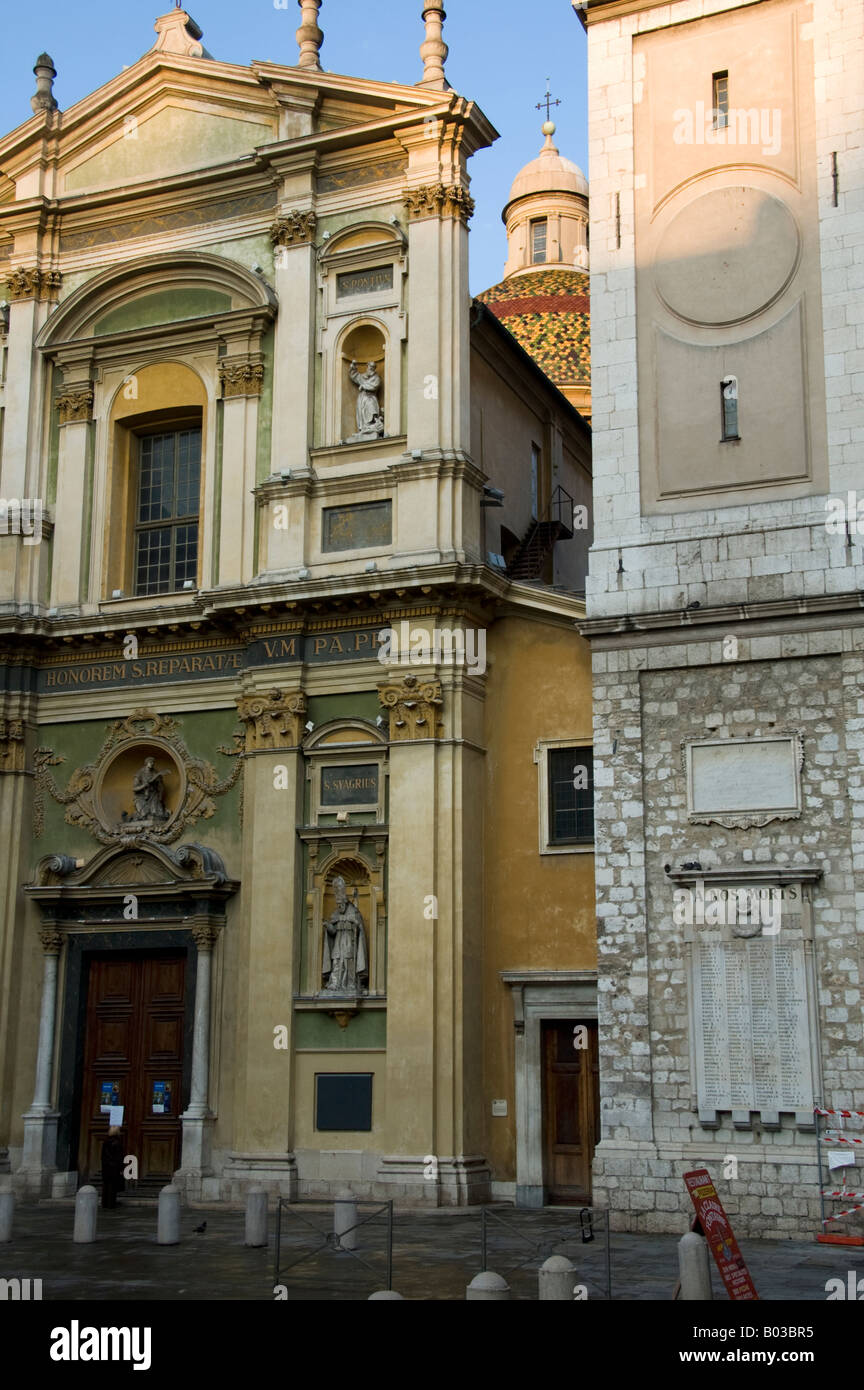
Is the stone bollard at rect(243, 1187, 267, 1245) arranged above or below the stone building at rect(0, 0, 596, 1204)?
below

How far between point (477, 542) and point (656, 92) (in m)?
6.81

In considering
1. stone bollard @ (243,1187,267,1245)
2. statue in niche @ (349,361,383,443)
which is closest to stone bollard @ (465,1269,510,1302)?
stone bollard @ (243,1187,267,1245)

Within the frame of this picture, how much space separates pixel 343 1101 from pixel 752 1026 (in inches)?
250

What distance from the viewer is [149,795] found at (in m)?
25.4

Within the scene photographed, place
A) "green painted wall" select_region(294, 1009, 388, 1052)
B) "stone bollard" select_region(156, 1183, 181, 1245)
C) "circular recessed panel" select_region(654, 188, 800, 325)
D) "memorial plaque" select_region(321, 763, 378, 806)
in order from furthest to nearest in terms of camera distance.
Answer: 1. "memorial plaque" select_region(321, 763, 378, 806)
2. "green painted wall" select_region(294, 1009, 388, 1052)
3. "circular recessed panel" select_region(654, 188, 800, 325)
4. "stone bollard" select_region(156, 1183, 181, 1245)

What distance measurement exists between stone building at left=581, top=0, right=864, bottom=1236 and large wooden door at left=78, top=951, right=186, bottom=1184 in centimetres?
740

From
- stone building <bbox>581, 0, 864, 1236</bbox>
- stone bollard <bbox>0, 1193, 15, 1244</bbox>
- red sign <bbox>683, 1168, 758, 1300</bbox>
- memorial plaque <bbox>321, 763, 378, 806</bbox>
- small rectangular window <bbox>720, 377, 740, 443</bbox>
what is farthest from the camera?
memorial plaque <bbox>321, 763, 378, 806</bbox>

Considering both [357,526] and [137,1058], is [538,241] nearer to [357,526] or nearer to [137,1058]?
[357,526]

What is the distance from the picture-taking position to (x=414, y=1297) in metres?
14.4

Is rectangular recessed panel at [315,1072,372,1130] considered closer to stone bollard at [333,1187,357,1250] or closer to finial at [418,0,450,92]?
stone bollard at [333,1187,357,1250]

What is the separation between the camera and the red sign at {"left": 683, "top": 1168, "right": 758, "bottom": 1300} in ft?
41.4

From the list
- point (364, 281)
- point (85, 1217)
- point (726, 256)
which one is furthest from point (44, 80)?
point (85, 1217)

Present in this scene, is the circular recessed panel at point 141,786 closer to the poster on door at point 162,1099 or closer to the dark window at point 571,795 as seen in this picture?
the poster on door at point 162,1099

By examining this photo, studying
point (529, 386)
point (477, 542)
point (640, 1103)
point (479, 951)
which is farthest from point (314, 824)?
point (529, 386)
